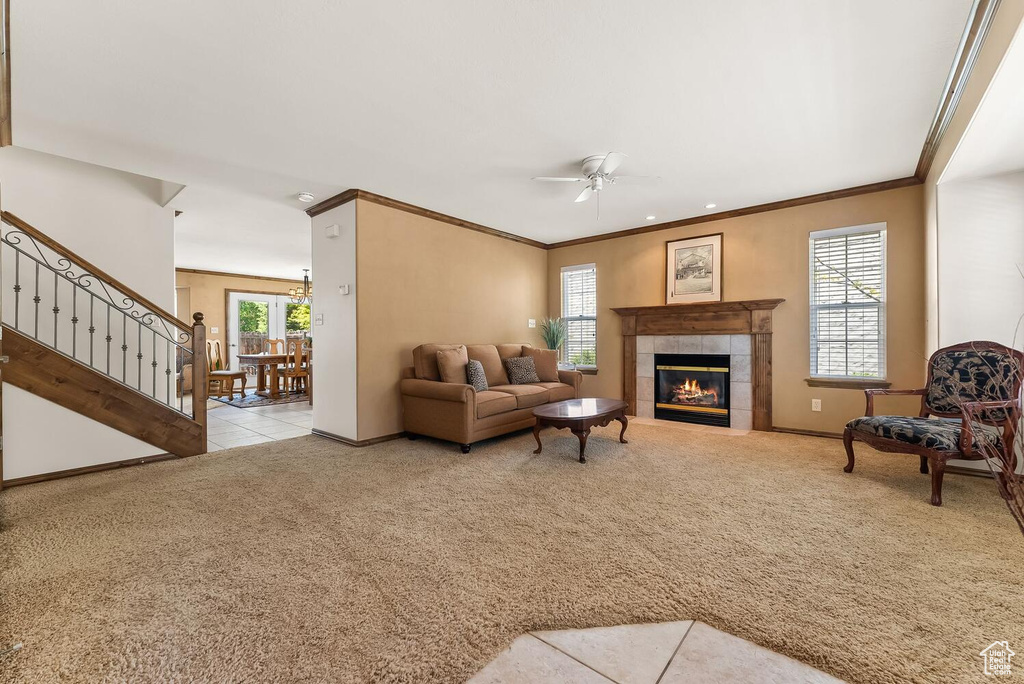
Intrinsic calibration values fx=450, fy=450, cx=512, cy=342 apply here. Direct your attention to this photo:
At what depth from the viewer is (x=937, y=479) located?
281 cm

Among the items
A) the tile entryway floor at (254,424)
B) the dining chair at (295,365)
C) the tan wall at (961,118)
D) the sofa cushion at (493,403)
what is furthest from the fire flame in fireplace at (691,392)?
the dining chair at (295,365)

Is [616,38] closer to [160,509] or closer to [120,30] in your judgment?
[120,30]

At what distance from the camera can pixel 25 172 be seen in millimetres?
3828

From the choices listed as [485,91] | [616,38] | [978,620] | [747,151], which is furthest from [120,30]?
[978,620]

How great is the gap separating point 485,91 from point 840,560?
3.16 metres

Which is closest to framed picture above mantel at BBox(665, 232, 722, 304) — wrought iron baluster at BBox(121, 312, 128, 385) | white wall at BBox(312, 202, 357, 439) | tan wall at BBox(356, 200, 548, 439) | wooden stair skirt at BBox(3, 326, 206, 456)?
tan wall at BBox(356, 200, 548, 439)

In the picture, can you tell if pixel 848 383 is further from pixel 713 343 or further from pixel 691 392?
pixel 691 392

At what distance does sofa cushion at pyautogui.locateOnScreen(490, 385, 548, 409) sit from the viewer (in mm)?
4741

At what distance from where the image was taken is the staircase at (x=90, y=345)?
3.47m

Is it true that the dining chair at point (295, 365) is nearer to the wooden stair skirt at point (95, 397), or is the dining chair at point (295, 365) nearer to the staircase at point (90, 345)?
the staircase at point (90, 345)

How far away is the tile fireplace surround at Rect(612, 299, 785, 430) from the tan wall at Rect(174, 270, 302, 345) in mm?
8195

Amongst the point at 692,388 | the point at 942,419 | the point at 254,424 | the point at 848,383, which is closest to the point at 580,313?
the point at 692,388

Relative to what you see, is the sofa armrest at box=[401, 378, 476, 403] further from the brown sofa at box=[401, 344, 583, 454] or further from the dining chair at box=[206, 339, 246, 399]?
the dining chair at box=[206, 339, 246, 399]

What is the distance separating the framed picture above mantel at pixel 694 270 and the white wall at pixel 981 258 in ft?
6.68
